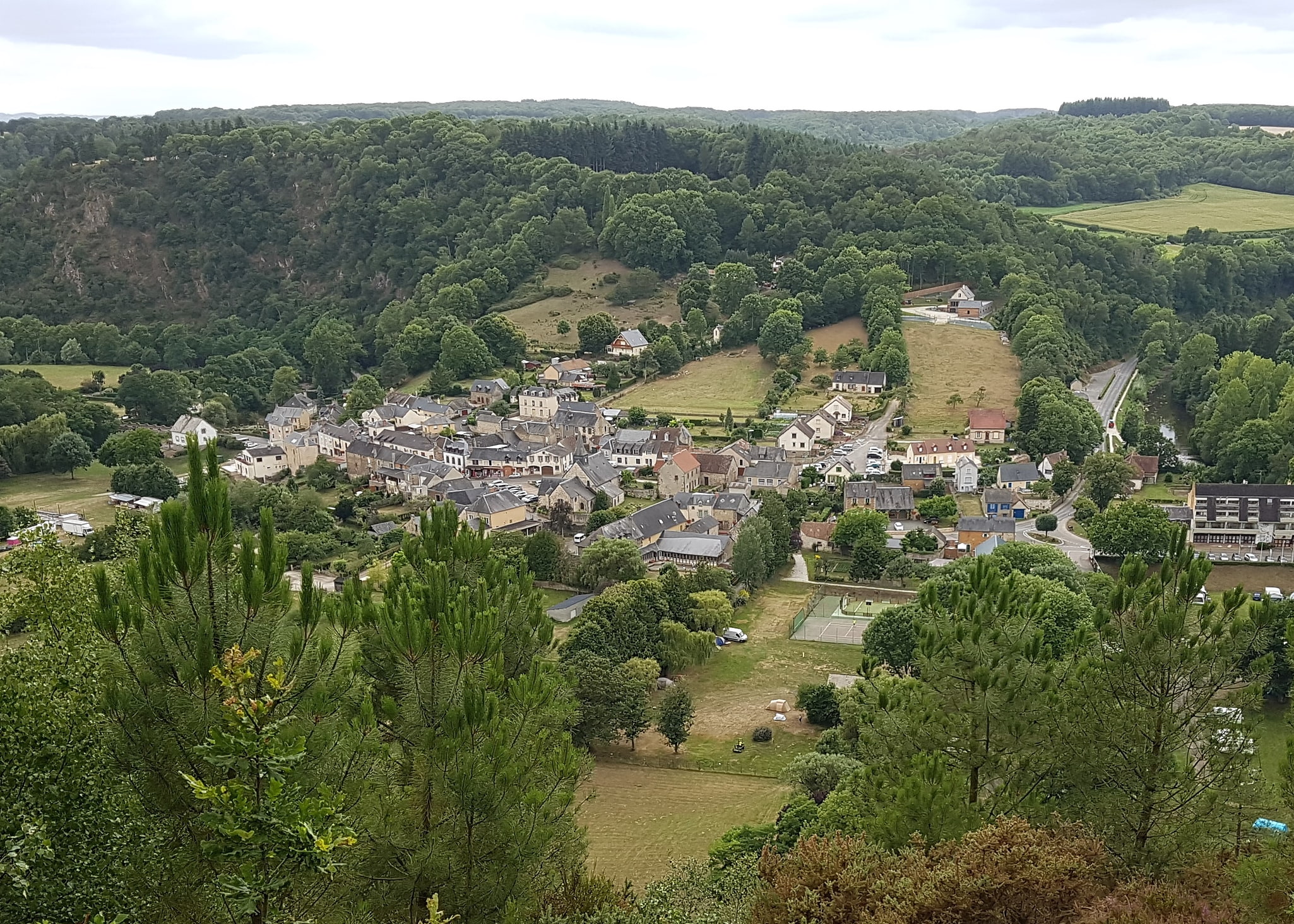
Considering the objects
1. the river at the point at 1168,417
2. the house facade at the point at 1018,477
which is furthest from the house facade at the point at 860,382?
the river at the point at 1168,417

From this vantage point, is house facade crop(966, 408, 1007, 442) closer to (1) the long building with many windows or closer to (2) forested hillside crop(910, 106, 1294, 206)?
(1) the long building with many windows

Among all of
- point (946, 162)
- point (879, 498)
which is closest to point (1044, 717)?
point (879, 498)

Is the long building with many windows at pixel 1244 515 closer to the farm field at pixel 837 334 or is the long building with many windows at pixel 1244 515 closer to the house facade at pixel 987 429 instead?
the house facade at pixel 987 429

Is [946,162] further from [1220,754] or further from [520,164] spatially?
[1220,754]

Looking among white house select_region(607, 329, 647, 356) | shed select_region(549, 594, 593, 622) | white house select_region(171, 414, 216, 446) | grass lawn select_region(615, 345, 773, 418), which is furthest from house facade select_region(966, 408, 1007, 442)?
white house select_region(171, 414, 216, 446)

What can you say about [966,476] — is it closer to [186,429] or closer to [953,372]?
[953,372]

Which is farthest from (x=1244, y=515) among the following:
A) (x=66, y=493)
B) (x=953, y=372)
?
(x=66, y=493)
